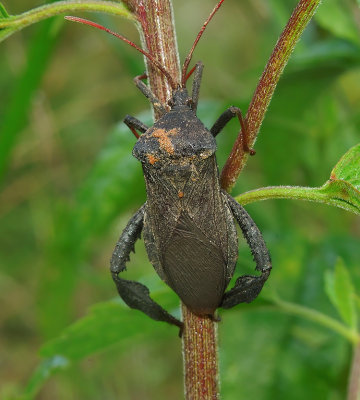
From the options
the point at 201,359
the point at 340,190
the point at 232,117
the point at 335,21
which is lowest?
the point at 201,359

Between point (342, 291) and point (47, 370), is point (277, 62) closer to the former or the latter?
point (342, 291)

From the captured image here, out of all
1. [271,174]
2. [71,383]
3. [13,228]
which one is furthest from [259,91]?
[13,228]

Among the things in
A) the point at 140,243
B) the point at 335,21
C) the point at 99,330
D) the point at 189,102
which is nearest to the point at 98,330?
the point at 99,330

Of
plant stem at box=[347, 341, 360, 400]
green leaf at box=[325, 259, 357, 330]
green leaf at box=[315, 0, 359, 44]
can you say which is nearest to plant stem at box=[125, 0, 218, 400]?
green leaf at box=[325, 259, 357, 330]

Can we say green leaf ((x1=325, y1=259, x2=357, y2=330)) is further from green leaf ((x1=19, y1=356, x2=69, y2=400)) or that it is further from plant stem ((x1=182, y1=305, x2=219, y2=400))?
green leaf ((x1=19, y1=356, x2=69, y2=400))

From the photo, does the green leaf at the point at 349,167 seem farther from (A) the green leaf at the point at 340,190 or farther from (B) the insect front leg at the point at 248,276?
(B) the insect front leg at the point at 248,276

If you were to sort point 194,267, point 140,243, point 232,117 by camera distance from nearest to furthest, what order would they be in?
point 194,267
point 232,117
point 140,243

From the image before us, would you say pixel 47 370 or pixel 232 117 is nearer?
pixel 232 117

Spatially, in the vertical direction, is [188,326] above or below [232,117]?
below
